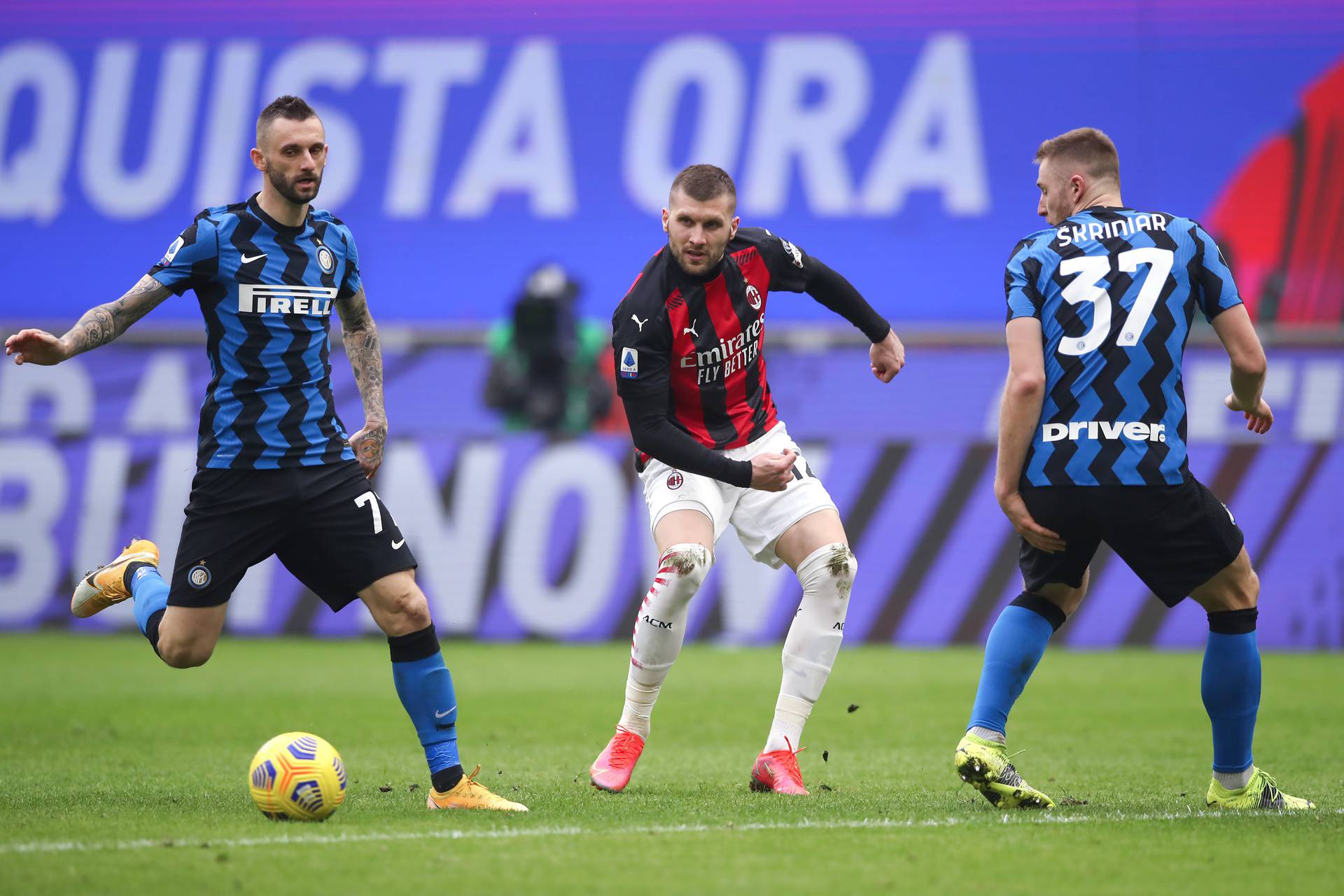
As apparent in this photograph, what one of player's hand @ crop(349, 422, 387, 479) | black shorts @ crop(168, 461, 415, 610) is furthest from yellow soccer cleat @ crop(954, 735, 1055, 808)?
player's hand @ crop(349, 422, 387, 479)

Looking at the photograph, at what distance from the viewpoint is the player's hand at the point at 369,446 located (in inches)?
238

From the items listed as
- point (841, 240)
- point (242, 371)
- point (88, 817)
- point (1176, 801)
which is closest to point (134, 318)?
point (242, 371)

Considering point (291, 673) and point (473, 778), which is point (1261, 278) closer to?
point (291, 673)

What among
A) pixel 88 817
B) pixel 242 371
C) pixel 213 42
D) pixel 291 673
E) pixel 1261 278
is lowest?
pixel 291 673

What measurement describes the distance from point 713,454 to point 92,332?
228 cm

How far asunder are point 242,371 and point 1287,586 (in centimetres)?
1068

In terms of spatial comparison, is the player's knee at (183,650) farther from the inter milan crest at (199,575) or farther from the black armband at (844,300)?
the black armband at (844,300)

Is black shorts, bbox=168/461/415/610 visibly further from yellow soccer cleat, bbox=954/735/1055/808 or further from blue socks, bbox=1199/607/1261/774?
blue socks, bbox=1199/607/1261/774

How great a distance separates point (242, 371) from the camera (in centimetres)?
574

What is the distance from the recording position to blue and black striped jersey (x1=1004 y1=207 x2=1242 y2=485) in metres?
5.48

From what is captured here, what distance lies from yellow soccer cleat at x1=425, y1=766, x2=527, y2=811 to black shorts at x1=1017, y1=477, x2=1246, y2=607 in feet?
7.01

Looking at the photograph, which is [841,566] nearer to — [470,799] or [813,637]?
[813,637]

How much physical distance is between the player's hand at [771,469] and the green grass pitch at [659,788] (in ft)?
3.91

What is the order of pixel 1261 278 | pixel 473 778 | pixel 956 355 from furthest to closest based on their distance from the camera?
pixel 1261 278 < pixel 956 355 < pixel 473 778
